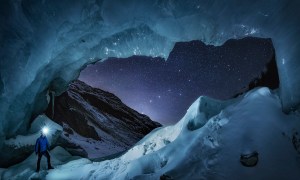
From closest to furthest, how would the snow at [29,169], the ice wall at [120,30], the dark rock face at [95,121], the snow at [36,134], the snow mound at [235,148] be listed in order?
the snow mound at [235,148], the ice wall at [120,30], the snow at [29,169], the snow at [36,134], the dark rock face at [95,121]

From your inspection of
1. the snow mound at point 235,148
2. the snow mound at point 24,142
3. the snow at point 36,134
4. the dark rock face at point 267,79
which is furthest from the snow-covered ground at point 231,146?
the snow at point 36,134

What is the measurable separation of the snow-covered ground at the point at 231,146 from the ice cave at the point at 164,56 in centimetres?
2

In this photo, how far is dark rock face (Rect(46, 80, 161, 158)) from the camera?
18.3 meters

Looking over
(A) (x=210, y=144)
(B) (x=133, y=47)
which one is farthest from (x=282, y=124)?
(B) (x=133, y=47)

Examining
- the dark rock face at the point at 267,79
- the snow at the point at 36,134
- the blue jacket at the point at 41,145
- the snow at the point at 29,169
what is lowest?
the snow at the point at 29,169

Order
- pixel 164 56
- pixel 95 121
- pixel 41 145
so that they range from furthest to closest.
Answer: pixel 95 121, pixel 164 56, pixel 41 145

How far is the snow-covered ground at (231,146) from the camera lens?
190 inches

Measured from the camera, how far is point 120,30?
9539 millimetres

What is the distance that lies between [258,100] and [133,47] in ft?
18.2

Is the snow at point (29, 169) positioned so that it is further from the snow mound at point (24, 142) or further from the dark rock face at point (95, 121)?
the dark rock face at point (95, 121)

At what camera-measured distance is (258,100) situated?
19.5 ft

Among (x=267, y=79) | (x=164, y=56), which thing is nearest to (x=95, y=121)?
(x=164, y=56)

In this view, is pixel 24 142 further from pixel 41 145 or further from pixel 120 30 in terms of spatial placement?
pixel 120 30

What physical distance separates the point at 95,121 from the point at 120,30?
59.3 ft
